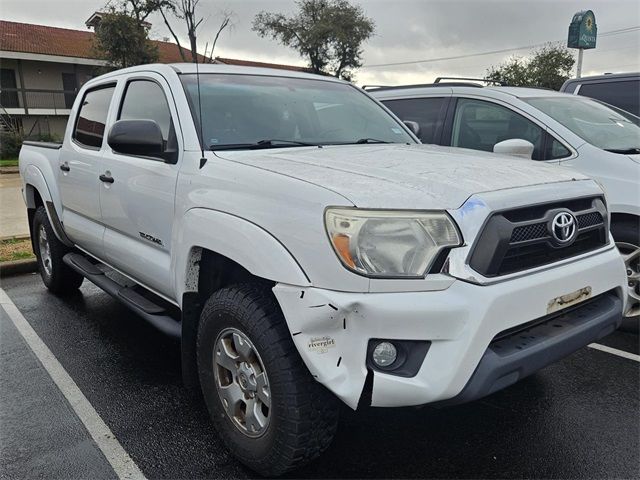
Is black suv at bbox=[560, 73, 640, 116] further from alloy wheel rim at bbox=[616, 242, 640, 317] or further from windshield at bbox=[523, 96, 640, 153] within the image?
alloy wheel rim at bbox=[616, 242, 640, 317]

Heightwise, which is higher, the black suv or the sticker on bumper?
the black suv

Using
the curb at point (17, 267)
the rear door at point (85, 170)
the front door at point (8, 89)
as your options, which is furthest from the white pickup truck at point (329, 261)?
the front door at point (8, 89)

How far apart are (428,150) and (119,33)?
1045 inches

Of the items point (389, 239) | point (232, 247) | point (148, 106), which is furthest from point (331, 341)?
point (148, 106)

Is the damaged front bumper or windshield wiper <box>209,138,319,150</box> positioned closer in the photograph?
the damaged front bumper

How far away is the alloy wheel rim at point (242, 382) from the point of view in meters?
2.38

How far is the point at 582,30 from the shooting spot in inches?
714

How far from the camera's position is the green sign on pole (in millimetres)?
18125

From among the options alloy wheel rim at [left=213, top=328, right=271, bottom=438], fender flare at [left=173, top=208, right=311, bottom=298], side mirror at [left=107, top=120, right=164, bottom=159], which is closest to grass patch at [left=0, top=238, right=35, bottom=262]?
side mirror at [left=107, top=120, right=164, bottom=159]

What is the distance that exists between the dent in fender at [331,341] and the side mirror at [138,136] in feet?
4.47

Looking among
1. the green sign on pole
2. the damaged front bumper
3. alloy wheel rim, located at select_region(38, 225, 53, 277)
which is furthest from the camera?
the green sign on pole

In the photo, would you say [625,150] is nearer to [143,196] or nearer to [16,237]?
[143,196]

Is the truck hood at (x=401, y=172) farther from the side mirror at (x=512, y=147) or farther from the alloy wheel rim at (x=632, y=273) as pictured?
the alloy wheel rim at (x=632, y=273)

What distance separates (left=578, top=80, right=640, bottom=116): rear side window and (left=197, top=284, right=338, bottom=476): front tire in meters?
5.91
